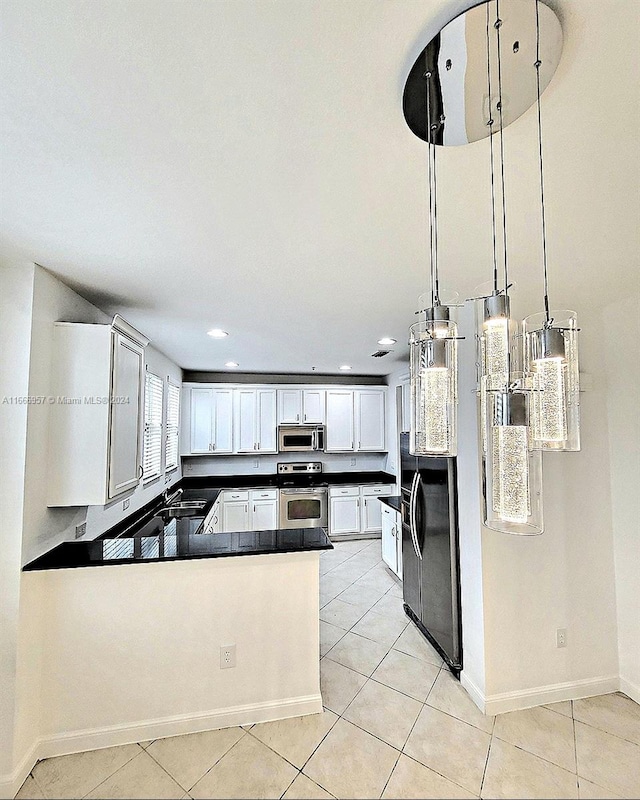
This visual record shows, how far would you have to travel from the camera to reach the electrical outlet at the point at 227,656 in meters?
2.13

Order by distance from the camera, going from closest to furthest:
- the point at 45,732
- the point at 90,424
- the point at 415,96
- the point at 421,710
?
the point at 415,96 < the point at 45,732 < the point at 90,424 < the point at 421,710

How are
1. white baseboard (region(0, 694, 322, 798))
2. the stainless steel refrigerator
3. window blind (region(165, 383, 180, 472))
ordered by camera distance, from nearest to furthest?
white baseboard (region(0, 694, 322, 798)) → the stainless steel refrigerator → window blind (region(165, 383, 180, 472))

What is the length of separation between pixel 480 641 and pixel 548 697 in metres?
0.53

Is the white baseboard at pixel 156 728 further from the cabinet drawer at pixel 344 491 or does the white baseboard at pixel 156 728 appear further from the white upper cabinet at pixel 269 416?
the white upper cabinet at pixel 269 416

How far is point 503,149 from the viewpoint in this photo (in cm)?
111

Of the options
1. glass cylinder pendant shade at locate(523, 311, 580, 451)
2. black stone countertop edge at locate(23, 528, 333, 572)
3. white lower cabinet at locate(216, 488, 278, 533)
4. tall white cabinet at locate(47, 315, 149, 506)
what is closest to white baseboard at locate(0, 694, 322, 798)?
black stone countertop edge at locate(23, 528, 333, 572)

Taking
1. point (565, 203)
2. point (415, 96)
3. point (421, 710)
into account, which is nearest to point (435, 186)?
point (415, 96)

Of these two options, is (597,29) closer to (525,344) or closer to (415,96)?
(415,96)

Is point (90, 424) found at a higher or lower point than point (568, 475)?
higher

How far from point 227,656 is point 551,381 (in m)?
2.15

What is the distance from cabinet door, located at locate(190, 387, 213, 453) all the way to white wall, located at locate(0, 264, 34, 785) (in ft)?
11.6

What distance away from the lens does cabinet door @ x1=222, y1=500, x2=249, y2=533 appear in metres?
5.13

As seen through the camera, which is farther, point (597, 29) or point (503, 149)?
point (503, 149)

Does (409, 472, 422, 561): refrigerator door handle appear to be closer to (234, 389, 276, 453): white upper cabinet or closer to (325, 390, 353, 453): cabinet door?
(325, 390, 353, 453): cabinet door
